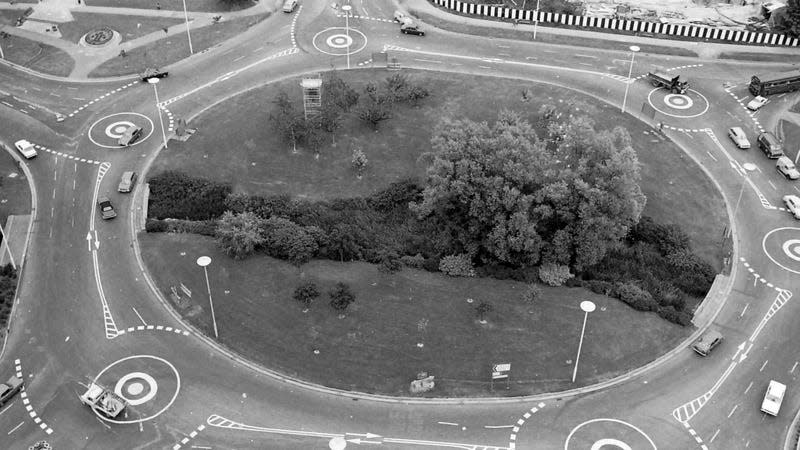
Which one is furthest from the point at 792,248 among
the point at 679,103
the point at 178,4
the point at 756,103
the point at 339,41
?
the point at 178,4

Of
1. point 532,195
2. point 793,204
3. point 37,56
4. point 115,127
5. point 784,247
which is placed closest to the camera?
point 532,195

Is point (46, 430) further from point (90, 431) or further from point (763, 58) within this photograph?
point (763, 58)

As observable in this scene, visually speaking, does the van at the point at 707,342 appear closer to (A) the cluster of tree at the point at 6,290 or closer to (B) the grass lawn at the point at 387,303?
(B) the grass lawn at the point at 387,303

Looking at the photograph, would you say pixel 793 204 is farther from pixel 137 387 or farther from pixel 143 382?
pixel 137 387

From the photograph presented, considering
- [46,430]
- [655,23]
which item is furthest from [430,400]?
[655,23]

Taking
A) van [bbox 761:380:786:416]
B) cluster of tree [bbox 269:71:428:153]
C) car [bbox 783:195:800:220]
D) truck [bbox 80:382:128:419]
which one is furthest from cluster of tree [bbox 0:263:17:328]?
car [bbox 783:195:800:220]

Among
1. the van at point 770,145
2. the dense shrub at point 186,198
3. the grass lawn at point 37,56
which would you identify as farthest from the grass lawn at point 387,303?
Result: the grass lawn at point 37,56

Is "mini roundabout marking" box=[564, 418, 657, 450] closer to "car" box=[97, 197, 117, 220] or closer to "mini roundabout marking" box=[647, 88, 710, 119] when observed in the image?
"mini roundabout marking" box=[647, 88, 710, 119]
